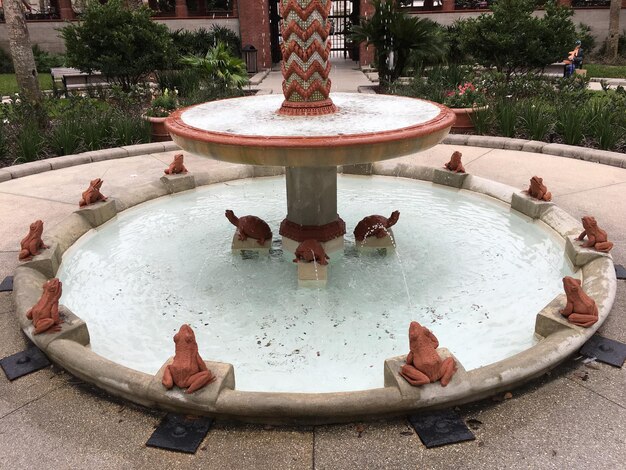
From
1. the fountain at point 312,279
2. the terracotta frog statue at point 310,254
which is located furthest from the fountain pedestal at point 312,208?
the terracotta frog statue at point 310,254

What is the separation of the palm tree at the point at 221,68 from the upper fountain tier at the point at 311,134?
9.01 meters

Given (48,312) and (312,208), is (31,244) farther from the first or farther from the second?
(312,208)

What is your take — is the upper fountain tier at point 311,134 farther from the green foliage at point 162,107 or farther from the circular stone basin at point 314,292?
the green foliage at point 162,107

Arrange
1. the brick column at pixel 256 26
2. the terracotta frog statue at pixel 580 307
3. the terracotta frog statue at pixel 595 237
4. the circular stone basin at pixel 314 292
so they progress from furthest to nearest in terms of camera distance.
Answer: the brick column at pixel 256 26 → the terracotta frog statue at pixel 595 237 → the circular stone basin at pixel 314 292 → the terracotta frog statue at pixel 580 307

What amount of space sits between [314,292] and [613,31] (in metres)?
23.5

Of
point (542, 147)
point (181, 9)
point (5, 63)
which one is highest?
point (181, 9)

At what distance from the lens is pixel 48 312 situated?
3453mm

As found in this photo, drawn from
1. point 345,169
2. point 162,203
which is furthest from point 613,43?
point 162,203

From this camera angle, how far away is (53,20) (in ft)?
81.7

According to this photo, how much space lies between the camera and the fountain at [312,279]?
9.64 feet

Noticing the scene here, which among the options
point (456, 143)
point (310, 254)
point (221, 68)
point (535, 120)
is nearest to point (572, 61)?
point (535, 120)

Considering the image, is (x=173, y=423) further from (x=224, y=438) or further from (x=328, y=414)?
(x=328, y=414)

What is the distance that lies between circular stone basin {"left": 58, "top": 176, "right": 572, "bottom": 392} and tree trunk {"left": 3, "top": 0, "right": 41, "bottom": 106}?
6289 millimetres

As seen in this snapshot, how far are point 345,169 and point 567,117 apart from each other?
4.04 meters
